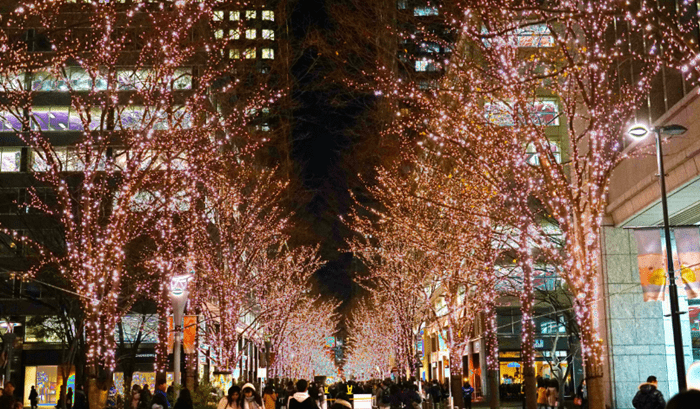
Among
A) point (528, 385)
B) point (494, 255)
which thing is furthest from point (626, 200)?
point (528, 385)

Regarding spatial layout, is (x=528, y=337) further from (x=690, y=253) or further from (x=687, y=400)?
(x=687, y=400)

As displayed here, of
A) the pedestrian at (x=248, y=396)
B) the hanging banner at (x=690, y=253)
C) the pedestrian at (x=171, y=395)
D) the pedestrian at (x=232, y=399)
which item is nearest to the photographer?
the pedestrian at (x=232, y=399)

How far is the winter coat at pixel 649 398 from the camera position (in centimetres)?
1336

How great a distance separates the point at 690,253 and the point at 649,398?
20.8 ft

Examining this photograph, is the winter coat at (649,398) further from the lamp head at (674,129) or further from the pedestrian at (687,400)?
the pedestrian at (687,400)

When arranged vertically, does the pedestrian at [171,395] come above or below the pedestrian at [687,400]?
below

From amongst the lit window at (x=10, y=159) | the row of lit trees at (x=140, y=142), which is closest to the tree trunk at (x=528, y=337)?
the row of lit trees at (x=140, y=142)

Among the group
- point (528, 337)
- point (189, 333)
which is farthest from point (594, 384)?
point (189, 333)

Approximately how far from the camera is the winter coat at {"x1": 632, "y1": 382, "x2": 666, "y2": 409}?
13359 mm

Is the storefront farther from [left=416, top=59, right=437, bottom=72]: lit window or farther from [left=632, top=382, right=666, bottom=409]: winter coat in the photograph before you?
[left=632, top=382, right=666, bottom=409]: winter coat

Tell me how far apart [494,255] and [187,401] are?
12663 millimetres

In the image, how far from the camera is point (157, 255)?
→ 2545cm

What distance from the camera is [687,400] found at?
3.27m

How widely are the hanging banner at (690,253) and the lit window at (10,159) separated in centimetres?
4541
